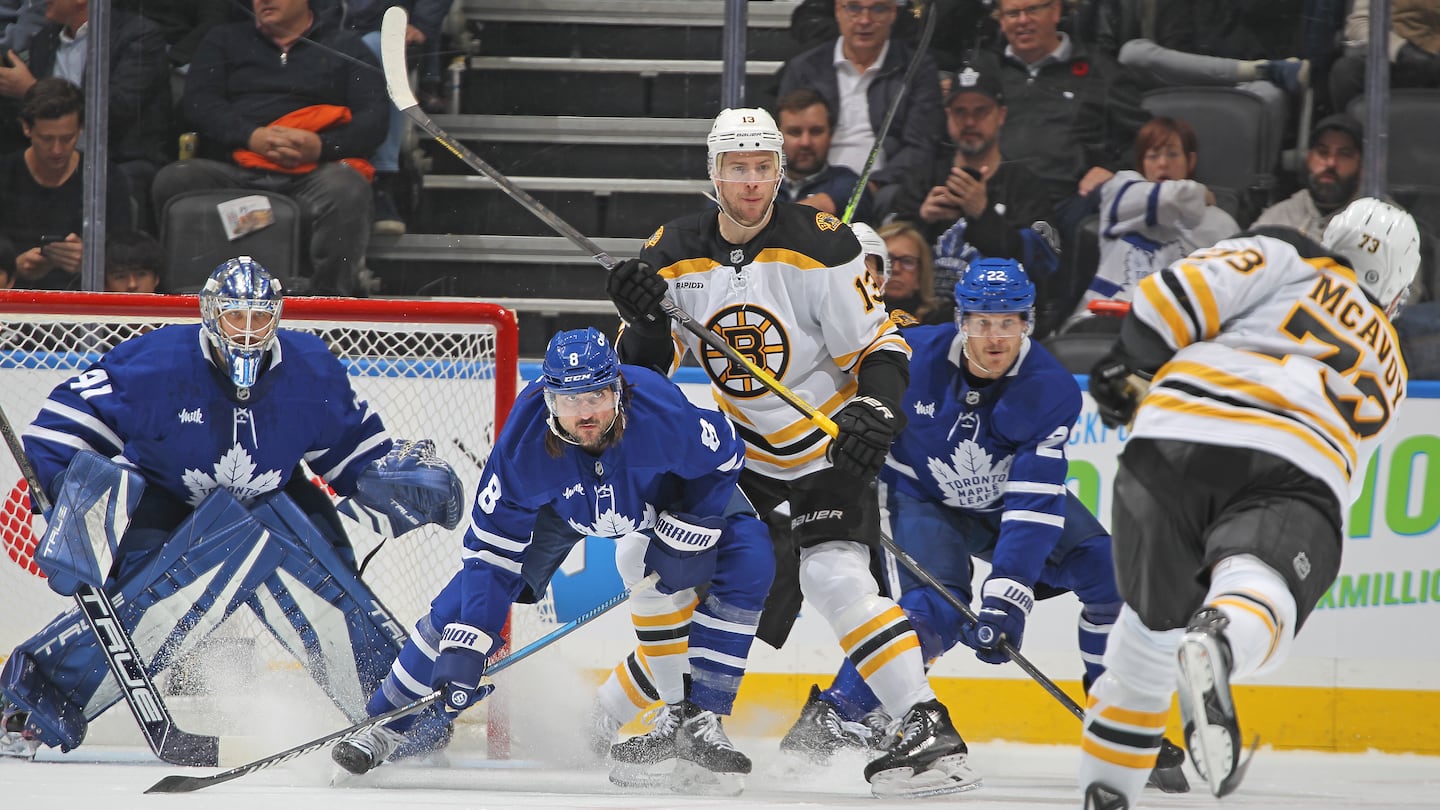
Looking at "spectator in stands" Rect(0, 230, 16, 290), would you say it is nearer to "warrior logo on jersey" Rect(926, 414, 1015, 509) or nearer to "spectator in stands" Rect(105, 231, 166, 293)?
"spectator in stands" Rect(105, 231, 166, 293)

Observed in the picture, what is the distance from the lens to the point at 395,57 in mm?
3518

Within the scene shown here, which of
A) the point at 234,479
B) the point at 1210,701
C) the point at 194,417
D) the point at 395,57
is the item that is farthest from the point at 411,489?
the point at 1210,701

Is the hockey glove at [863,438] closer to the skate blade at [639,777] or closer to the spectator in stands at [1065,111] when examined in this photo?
the skate blade at [639,777]

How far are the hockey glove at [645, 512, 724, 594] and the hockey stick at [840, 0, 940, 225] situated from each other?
1138 millimetres

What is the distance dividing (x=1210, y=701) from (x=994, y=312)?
1440mm

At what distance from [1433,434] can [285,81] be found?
3157 millimetres

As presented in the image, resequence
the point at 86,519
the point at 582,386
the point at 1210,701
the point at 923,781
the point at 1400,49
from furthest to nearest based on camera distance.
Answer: the point at 1400,49 < the point at 86,519 < the point at 923,781 < the point at 582,386 < the point at 1210,701

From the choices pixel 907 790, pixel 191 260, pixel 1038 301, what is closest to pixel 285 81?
pixel 191 260

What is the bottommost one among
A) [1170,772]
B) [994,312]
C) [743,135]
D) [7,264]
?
[1170,772]

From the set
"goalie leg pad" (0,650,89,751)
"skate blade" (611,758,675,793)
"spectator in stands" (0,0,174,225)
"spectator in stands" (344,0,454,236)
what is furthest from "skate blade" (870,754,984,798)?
"spectator in stands" (0,0,174,225)

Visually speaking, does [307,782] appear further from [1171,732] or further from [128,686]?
[1171,732]

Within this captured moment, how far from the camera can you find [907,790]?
289cm

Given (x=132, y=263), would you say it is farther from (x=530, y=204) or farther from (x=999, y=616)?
(x=999, y=616)

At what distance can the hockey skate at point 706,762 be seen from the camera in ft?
9.74
